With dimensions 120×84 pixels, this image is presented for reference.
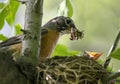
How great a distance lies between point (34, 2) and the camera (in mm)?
2494

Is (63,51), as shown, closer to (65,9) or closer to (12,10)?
(65,9)

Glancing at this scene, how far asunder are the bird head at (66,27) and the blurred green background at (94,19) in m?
0.86

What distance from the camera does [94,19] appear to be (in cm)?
525

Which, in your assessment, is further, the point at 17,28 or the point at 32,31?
the point at 17,28

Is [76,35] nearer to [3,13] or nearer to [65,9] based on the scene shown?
[65,9]

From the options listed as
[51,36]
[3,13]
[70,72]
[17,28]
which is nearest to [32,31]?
[70,72]

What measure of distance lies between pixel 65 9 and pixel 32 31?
645 mm

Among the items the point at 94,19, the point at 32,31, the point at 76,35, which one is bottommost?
the point at 94,19

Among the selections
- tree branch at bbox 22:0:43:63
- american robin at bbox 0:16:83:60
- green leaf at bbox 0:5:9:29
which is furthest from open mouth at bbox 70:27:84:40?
tree branch at bbox 22:0:43:63

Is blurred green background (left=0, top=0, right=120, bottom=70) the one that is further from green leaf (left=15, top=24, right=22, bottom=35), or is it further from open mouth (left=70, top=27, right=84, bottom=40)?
green leaf (left=15, top=24, right=22, bottom=35)

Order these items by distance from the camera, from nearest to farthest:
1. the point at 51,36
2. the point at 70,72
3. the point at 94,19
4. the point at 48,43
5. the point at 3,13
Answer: the point at 70,72
the point at 3,13
the point at 48,43
the point at 51,36
the point at 94,19

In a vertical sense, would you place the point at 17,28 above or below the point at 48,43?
above

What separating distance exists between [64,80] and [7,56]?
1.12ft

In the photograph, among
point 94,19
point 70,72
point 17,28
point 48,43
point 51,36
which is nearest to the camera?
point 70,72
